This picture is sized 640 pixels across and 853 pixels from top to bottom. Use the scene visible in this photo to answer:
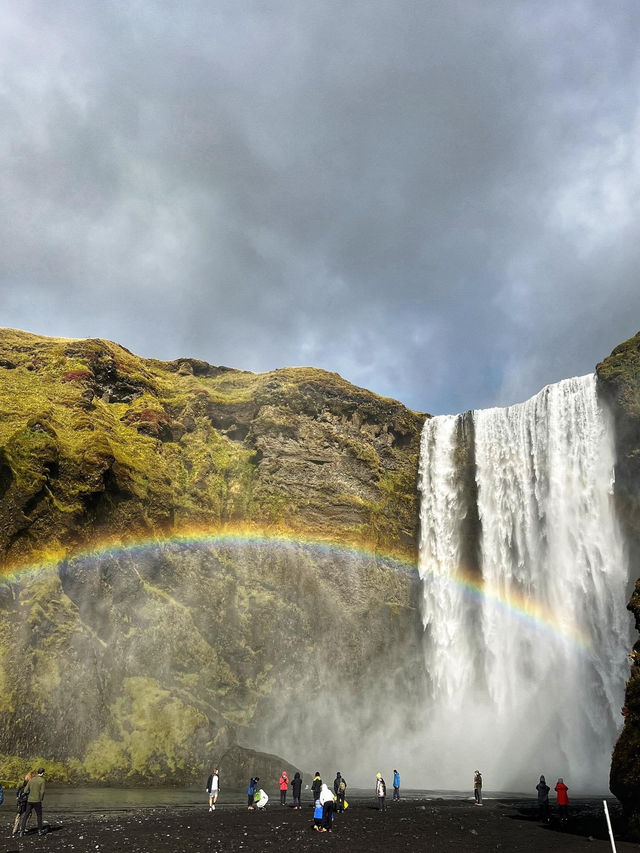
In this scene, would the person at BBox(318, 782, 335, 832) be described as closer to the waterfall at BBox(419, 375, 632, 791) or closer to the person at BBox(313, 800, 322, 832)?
the person at BBox(313, 800, 322, 832)

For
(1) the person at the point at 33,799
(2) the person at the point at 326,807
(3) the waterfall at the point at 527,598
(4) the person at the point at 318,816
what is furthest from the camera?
(3) the waterfall at the point at 527,598

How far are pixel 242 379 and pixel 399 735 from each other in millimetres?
40332

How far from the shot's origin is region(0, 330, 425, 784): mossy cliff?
124 ft

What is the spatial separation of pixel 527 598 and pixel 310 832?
32861 mm

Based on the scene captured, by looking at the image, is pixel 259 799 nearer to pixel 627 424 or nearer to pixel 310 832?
pixel 310 832

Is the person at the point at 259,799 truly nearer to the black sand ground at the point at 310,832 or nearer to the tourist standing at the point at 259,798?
the tourist standing at the point at 259,798

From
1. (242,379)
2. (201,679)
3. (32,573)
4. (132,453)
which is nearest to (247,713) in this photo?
(201,679)

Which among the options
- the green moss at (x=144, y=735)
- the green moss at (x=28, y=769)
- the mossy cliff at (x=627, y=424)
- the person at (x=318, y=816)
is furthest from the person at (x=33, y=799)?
the mossy cliff at (x=627, y=424)

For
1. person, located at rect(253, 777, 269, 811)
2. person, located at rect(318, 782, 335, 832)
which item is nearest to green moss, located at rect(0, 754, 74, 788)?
person, located at rect(253, 777, 269, 811)

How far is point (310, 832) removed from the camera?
21922mm

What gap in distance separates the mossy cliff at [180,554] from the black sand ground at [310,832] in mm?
11836

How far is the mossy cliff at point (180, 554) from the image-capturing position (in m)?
37.8

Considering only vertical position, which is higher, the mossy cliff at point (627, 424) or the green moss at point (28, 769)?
the mossy cliff at point (627, 424)

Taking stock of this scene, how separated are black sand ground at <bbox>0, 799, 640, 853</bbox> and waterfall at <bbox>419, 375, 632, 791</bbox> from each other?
16.3 meters
